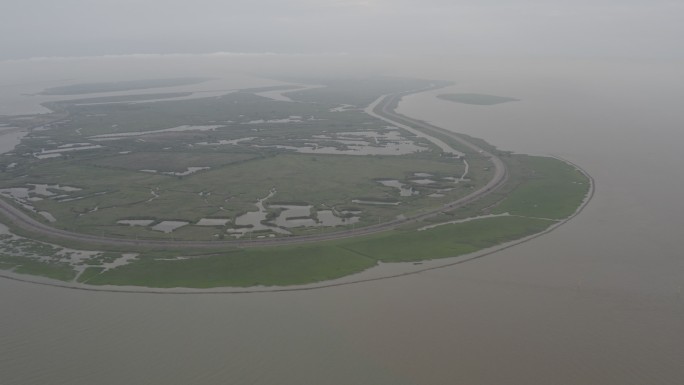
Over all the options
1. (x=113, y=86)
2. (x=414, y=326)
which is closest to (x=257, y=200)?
(x=414, y=326)

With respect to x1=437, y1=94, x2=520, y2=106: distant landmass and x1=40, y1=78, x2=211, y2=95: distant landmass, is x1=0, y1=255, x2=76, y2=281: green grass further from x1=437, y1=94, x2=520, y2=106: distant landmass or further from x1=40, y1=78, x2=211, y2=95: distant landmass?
x1=40, y1=78, x2=211, y2=95: distant landmass

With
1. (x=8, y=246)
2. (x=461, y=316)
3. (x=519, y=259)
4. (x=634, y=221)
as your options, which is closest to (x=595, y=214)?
(x=634, y=221)

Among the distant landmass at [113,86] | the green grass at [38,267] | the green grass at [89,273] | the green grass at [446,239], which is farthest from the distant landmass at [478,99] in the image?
the green grass at [38,267]

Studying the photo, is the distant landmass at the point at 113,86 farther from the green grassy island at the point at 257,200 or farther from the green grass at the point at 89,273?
the green grass at the point at 89,273

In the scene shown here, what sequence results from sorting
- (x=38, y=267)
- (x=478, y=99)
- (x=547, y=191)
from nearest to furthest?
(x=38, y=267)
(x=547, y=191)
(x=478, y=99)

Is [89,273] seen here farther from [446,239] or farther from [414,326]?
[446,239]

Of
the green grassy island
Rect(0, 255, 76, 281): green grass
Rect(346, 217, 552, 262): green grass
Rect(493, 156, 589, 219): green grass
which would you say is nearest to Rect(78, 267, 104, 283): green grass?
the green grassy island

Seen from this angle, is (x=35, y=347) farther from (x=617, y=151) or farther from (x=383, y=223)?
(x=617, y=151)

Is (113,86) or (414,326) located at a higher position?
(113,86)
